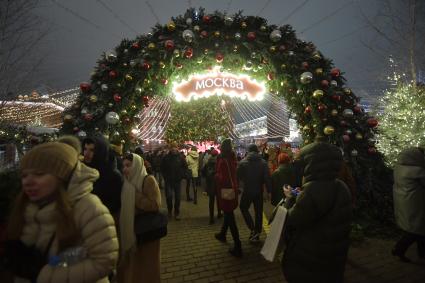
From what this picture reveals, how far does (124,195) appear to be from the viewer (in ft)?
9.22

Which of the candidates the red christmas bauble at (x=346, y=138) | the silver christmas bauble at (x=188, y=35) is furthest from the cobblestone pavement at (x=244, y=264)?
the silver christmas bauble at (x=188, y=35)

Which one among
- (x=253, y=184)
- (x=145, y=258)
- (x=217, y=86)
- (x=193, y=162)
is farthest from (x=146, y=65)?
(x=193, y=162)

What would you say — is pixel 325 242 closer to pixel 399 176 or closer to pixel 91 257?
pixel 91 257

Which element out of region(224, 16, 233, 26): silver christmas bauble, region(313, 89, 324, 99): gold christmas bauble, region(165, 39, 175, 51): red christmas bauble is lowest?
region(313, 89, 324, 99): gold christmas bauble

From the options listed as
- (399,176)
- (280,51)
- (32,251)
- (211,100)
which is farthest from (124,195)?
(211,100)

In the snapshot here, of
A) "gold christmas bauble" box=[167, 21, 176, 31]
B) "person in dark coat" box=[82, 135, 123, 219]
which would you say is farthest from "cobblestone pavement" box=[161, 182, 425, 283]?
"gold christmas bauble" box=[167, 21, 176, 31]

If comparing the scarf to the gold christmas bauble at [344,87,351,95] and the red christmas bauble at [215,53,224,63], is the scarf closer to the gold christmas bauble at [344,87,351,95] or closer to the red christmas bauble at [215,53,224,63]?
the red christmas bauble at [215,53,224,63]

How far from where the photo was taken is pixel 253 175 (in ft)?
17.0

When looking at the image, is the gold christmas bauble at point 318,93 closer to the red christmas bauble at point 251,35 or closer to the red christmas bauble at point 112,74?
the red christmas bauble at point 251,35

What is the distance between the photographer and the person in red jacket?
4609 millimetres

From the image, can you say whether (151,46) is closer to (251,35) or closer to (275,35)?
(251,35)

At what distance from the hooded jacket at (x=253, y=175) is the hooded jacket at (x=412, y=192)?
2.10m

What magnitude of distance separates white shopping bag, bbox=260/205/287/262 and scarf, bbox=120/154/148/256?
1324 mm

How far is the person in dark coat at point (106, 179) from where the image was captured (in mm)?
2842
